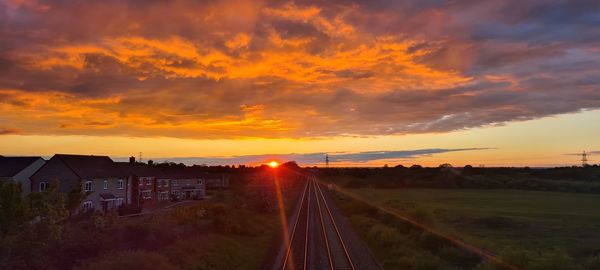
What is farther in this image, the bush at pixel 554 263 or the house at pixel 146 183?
the house at pixel 146 183

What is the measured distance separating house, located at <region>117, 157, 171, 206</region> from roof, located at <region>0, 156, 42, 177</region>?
14420mm

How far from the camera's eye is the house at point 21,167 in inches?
2388

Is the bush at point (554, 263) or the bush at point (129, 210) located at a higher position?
the bush at point (554, 263)

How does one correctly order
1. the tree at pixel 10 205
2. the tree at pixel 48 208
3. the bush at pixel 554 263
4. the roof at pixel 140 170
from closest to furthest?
the tree at pixel 10 205
the tree at pixel 48 208
the bush at pixel 554 263
the roof at pixel 140 170

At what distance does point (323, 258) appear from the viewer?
27484 millimetres

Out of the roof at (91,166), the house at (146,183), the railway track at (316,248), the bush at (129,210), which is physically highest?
the roof at (91,166)

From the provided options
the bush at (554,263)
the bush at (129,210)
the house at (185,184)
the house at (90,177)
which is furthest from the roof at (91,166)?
the bush at (554,263)

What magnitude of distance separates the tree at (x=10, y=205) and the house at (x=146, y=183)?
5960 centimetres

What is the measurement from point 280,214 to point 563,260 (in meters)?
40.1

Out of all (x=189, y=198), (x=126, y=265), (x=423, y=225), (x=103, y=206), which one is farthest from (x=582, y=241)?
(x=189, y=198)

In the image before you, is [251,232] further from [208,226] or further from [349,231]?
[349,231]

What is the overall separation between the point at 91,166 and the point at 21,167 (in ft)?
27.7

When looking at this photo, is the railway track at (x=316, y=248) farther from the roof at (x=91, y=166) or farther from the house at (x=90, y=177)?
the roof at (x=91, y=166)

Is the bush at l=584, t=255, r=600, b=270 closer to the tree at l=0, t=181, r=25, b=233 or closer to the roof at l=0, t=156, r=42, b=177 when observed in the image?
the tree at l=0, t=181, r=25, b=233
